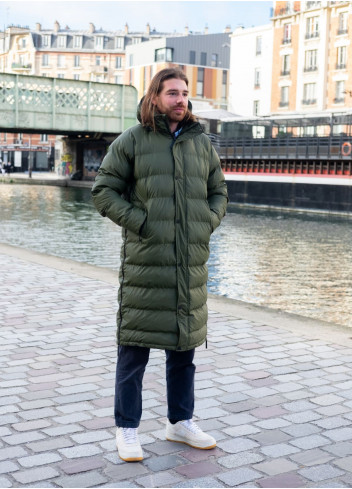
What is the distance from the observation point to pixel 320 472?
347cm

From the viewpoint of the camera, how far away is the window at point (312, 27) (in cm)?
4797

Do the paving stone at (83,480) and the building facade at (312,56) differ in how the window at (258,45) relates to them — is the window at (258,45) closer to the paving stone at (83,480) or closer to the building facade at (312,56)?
the building facade at (312,56)

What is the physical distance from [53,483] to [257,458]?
3.47 ft

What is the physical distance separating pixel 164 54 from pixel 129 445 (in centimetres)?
6428

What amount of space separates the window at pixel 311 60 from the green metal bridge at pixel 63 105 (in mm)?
18876

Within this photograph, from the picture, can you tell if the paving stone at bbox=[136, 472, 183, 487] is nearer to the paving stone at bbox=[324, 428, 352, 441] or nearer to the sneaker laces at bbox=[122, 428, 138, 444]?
the sneaker laces at bbox=[122, 428, 138, 444]

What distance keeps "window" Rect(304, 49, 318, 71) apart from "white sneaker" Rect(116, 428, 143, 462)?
47415 millimetres

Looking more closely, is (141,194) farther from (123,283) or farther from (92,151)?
(92,151)

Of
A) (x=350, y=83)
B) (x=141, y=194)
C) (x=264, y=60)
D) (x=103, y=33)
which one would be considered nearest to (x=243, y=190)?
(x=350, y=83)

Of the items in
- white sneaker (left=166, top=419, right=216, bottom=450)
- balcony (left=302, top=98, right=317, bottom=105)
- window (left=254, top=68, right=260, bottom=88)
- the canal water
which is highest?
window (left=254, top=68, right=260, bottom=88)

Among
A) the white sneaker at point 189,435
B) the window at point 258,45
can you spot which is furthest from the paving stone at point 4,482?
the window at point 258,45

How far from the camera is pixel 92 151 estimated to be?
6531 cm

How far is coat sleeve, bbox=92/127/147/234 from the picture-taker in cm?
357

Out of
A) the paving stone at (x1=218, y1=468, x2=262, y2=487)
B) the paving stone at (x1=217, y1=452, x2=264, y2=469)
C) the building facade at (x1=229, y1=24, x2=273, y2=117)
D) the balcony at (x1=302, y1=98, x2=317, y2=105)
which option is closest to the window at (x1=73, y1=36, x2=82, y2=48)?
the building facade at (x1=229, y1=24, x2=273, y2=117)
